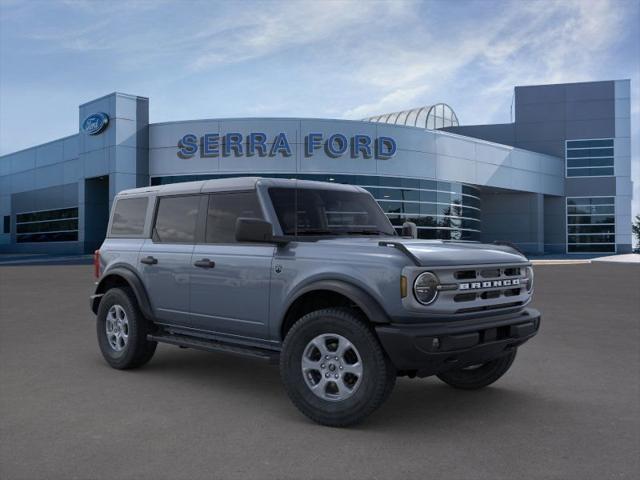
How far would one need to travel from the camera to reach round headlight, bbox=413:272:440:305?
433 centimetres

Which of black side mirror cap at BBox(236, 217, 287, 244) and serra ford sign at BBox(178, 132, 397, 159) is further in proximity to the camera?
serra ford sign at BBox(178, 132, 397, 159)

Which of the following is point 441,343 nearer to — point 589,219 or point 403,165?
point 403,165

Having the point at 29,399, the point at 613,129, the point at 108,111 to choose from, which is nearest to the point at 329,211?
the point at 29,399

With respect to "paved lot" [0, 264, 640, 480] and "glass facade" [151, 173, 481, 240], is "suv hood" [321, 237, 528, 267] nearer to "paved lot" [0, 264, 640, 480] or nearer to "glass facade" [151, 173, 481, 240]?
"paved lot" [0, 264, 640, 480]

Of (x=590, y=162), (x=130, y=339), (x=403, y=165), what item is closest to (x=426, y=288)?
(x=130, y=339)

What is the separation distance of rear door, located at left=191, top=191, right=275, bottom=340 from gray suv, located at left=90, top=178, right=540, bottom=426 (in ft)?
0.04

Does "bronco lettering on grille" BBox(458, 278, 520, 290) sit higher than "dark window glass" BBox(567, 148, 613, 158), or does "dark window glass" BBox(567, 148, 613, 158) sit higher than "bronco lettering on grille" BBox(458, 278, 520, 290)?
"dark window glass" BBox(567, 148, 613, 158)

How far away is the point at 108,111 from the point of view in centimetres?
3634

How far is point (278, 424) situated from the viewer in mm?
4578

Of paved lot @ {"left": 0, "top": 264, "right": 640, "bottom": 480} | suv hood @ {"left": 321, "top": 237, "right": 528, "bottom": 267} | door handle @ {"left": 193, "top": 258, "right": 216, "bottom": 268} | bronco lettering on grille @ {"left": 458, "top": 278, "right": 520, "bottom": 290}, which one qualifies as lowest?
paved lot @ {"left": 0, "top": 264, "right": 640, "bottom": 480}

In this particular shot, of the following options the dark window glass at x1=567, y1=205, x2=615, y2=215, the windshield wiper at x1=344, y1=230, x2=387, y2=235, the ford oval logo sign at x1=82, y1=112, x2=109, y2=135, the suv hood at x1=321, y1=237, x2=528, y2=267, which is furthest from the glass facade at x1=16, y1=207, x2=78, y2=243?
the suv hood at x1=321, y1=237, x2=528, y2=267

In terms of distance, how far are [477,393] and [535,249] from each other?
144 ft

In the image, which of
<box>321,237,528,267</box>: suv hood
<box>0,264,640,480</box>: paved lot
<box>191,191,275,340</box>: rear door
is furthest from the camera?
<box>191,191,275,340</box>: rear door

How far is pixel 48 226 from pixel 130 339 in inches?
1707
